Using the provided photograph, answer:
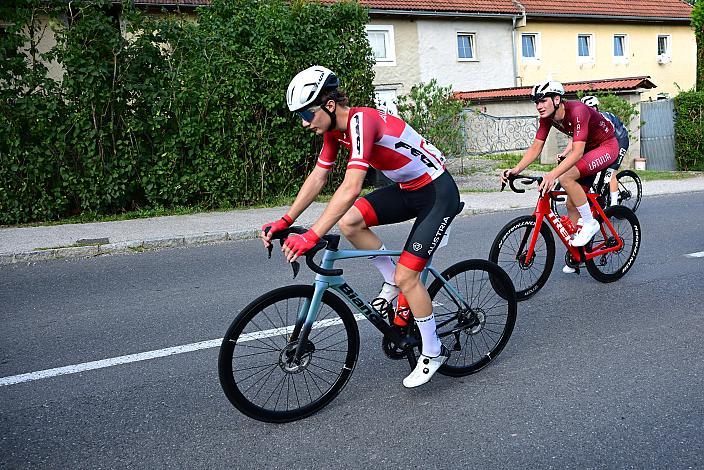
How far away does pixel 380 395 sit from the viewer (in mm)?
4129

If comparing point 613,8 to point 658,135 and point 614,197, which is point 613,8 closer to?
point 658,135

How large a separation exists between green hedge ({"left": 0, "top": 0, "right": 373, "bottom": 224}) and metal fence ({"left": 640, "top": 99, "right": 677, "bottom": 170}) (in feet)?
35.7

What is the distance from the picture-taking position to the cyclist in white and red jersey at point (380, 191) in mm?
3594

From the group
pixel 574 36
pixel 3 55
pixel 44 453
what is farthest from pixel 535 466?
pixel 574 36

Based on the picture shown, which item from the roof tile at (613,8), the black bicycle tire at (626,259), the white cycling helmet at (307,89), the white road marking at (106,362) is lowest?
the white road marking at (106,362)

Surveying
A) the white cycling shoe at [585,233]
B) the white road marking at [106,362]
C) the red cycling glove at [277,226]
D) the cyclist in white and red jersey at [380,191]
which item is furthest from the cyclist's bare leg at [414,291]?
the white cycling shoe at [585,233]

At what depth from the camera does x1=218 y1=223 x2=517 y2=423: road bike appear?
362 centimetres

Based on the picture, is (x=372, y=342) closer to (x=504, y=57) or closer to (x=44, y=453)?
(x=44, y=453)

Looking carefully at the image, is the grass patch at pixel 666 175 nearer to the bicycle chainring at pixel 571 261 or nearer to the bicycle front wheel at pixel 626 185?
the bicycle front wheel at pixel 626 185

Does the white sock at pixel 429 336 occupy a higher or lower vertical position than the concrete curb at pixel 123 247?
lower

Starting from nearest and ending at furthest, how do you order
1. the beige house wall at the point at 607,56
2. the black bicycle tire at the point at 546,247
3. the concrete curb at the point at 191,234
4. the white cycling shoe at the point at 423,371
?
1. the white cycling shoe at the point at 423,371
2. the black bicycle tire at the point at 546,247
3. the concrete curb at the point at 191,234
4. the beige house wall at the point at 607,56

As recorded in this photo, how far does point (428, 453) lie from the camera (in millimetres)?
3404

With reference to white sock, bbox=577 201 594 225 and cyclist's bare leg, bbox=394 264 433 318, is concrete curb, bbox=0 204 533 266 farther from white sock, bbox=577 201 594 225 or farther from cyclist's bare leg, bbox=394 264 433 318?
cyclist's bare leg, bbox=394 264 433 318

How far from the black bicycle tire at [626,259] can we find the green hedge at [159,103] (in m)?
7.26
